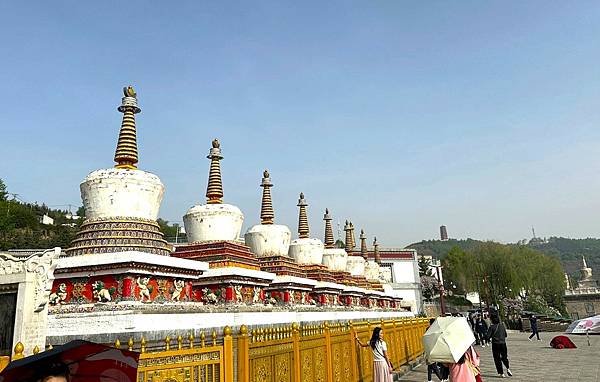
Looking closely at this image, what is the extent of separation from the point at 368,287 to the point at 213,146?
18902 mm

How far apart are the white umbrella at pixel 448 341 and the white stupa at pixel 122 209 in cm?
939

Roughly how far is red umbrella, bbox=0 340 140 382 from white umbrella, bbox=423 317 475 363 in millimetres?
4425

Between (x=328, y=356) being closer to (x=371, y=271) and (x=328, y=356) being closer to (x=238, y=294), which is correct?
(x=238, y=294)

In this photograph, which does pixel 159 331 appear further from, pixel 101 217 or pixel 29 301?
pixel 101 217

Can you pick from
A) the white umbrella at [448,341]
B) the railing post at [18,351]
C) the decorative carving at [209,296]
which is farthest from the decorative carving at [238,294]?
the railing post at [18,351]

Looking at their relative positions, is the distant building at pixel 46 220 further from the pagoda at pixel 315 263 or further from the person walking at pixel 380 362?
the person walking at pixel 380 362

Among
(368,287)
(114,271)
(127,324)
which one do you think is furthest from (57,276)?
(368,287)

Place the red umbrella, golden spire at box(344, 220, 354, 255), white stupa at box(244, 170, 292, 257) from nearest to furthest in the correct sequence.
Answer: the red umbrella → white stupa at box(244, 170, 292, 257) → golden spire at box(344, 220, 354, 255)

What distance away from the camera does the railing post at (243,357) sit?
243 inches

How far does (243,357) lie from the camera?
6207mm

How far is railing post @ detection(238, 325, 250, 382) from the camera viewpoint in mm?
6164

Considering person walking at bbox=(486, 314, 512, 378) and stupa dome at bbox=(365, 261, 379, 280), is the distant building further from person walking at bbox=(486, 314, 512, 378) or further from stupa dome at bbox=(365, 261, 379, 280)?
person walking at bbox=(486, 314, 512, 378)

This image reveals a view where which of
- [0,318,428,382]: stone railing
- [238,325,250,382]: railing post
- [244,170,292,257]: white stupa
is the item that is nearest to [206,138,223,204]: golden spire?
[244,170,292,257]: white stupa

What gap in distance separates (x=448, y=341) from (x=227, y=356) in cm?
282
